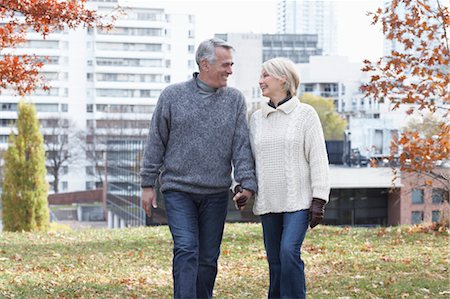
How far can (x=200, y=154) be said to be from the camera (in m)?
5.55

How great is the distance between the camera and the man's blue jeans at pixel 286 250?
5395 mm

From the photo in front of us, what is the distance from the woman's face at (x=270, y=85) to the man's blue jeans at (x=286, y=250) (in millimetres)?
789

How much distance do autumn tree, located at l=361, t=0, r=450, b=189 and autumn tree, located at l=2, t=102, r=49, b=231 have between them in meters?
15.7

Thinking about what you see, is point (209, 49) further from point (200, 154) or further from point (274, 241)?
point (274, 241)

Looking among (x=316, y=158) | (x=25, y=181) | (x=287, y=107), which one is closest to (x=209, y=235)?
(x=316, y=158)

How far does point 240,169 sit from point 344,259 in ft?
15.1

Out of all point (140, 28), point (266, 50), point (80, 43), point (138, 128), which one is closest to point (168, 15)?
point (140, 28)

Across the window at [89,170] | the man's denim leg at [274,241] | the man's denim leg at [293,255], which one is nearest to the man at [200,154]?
the man's denim leg at [274,241]

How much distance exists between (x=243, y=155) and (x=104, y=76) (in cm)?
9040

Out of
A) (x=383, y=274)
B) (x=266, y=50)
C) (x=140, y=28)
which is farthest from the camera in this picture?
(x=266, y=50)

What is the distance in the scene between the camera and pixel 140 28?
98.9 metres

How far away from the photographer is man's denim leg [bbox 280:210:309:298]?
5.38 m

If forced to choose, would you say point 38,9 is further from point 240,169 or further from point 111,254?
point 240,169

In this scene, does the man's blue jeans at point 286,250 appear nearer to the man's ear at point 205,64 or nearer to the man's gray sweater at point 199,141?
the man's gray sweater at point 199,141
